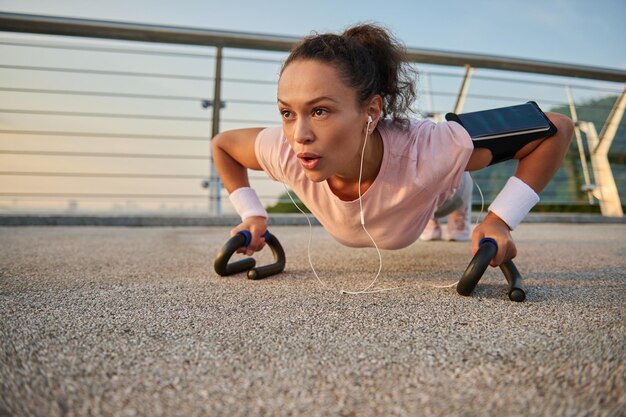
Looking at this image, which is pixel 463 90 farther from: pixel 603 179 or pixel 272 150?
pixel 272 150

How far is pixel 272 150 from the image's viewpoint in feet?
5.19

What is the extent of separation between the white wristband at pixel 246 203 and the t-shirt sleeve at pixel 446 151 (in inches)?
25.1

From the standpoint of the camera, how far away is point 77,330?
845 millimetres

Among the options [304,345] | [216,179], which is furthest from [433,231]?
[304,345]

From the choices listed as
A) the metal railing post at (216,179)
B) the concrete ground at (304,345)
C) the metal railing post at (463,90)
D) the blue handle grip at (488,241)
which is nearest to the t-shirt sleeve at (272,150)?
the concrete ground at (304,345)

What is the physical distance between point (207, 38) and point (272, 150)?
234cm

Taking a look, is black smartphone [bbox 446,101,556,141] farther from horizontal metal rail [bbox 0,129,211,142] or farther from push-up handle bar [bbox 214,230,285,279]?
horizontal metal rail [bbox 0,129,211,142]

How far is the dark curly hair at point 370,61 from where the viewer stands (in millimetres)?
1310

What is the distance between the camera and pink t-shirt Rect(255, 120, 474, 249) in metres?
1.37

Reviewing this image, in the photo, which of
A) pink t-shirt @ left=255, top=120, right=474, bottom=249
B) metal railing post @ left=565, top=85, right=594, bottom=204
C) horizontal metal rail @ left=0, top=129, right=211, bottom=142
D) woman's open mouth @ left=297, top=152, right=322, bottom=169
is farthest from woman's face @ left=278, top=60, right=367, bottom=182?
metal railing post @ left=565, top=85, right=594, bottom=204

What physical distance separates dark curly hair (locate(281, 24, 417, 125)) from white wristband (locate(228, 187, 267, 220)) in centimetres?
54

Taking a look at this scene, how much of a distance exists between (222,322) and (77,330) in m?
0.27

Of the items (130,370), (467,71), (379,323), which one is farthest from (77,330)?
(467,71)

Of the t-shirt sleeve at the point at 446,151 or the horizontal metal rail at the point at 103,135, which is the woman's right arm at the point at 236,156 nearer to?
the t-shirt sleeve at the point at 446,151
